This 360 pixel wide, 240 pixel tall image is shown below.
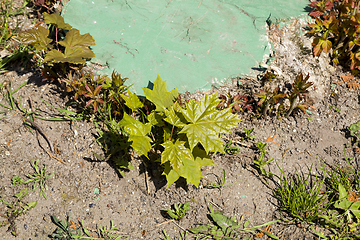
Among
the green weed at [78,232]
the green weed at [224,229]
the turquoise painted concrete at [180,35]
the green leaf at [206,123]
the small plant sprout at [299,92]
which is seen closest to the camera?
the green leaf at [206,123]

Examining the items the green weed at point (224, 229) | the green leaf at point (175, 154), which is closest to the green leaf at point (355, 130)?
the green weed at point (224, 229)

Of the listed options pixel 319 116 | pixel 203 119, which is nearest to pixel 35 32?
pixel 203 119

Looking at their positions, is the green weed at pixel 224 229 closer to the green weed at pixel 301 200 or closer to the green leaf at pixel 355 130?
the green weed at pixel 301 200

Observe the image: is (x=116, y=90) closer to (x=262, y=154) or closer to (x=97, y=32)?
(x=97, y=32)

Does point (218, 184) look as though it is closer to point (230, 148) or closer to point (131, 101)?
point (230, 148)

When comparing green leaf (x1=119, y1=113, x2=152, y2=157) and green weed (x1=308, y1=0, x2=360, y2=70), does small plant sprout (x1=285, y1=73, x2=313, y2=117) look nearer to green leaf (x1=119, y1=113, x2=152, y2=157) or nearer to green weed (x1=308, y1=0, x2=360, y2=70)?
green weed (x1=308, y1=0, x2=360, y2=70)

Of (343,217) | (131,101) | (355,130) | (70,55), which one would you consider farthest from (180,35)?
(343,217)
